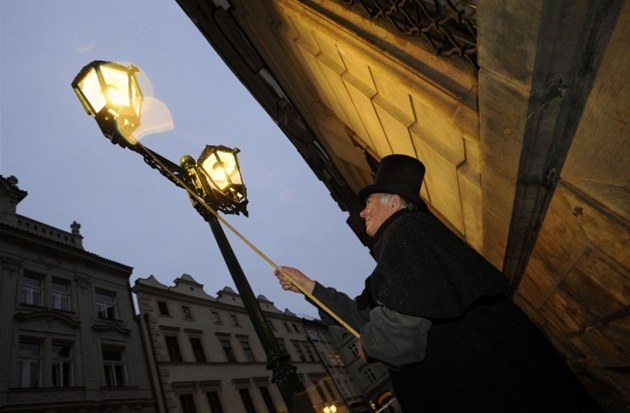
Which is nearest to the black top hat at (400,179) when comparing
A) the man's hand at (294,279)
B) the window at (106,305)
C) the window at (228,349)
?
the man's hand at (294,279)

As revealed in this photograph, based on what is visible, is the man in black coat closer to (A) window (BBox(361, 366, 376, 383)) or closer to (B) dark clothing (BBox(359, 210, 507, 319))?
(B) dark clothing (BBox(359, 210, 507, 319))

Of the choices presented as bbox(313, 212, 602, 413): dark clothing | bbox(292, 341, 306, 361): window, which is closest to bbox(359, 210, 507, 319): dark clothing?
bbox(313, 212, 602, 413): dark clothing

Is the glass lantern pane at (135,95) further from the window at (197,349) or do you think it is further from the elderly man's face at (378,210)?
the window at (197,349)

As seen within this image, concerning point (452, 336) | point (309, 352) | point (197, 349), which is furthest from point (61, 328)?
point (309, 352)

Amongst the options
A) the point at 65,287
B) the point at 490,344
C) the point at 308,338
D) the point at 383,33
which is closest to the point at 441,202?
the point at 383,33

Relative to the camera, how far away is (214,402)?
20125 mm

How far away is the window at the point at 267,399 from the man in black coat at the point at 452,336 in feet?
82.1

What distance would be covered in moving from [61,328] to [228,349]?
11.9m

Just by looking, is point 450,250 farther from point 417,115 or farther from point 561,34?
point 417,115

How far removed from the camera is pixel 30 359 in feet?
43.1

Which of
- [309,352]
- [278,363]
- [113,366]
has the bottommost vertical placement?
[278,363]

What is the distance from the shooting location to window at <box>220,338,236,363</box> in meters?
23.9

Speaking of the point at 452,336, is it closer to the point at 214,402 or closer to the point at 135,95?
the point at 135,95

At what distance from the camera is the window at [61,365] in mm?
13469
